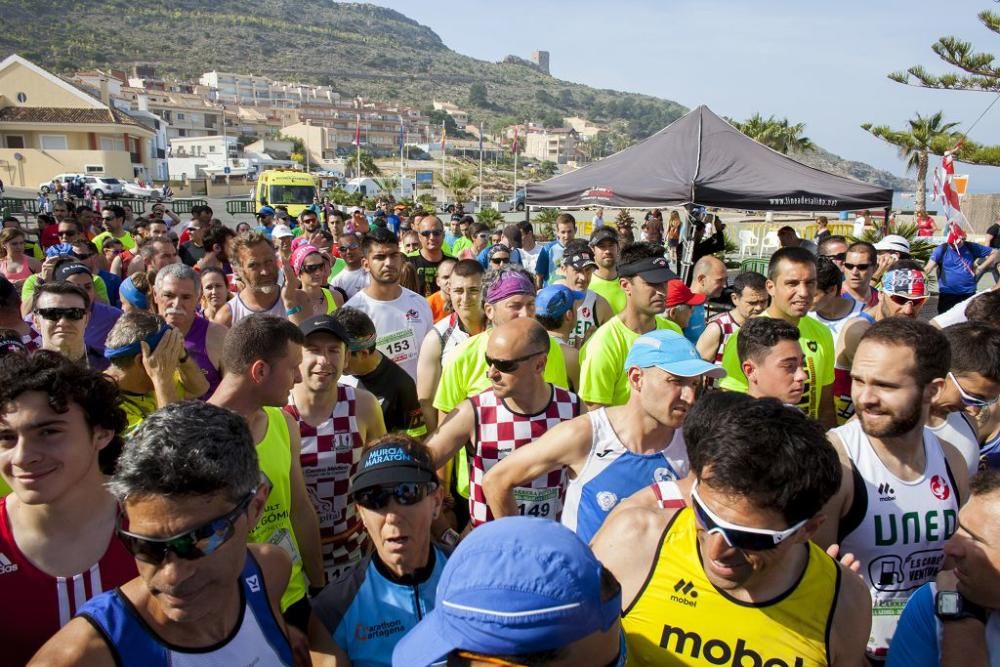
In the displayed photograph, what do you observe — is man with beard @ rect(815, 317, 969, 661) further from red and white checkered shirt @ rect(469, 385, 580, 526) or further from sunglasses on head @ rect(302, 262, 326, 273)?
sunglasses on head @ rect(302, 262, 326, 273)

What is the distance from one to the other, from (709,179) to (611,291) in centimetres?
317

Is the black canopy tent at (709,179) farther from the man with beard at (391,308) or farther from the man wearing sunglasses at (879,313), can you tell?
the man with beard at (391,308)

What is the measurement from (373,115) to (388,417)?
472ft

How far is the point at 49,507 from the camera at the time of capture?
2020 mm

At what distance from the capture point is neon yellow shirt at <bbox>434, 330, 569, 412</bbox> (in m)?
3.75

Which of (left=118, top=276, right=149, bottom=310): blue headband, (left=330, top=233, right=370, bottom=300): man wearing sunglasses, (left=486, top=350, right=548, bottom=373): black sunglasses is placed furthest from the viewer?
(left=330, top=233, right=370, bottom=300): man wearing sunglasses

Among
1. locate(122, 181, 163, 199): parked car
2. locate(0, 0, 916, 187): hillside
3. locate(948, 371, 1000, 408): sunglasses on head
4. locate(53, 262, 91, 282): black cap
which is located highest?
locate(0, 0, 916, 187): hillside

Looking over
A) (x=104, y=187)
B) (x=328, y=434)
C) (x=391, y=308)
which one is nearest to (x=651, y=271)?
(x=391, y=308)

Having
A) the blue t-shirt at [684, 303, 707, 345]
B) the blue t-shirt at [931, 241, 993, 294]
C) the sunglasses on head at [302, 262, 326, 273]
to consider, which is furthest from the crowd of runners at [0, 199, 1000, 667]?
the blue t-shirt at [931, 241, 993, 294]

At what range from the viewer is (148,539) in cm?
159

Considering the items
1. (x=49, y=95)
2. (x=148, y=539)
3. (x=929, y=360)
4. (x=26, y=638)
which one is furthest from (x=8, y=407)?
(x=49, y=95)

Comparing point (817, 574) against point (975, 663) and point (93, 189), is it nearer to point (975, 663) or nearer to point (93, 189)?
point (975, 663)

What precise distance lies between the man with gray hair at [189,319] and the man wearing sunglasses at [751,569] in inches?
122

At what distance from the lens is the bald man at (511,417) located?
2984mm
